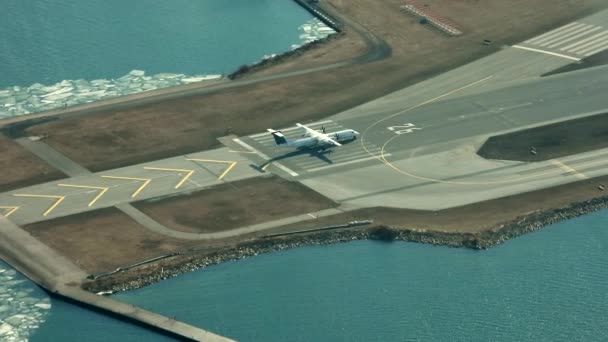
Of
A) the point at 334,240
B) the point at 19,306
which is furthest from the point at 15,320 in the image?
the point at 334,240

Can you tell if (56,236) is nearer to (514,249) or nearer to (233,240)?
(233,240)

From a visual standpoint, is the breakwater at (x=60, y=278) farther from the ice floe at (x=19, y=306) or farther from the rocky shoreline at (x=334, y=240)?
the rocky shoreline at (x=334, y=240)

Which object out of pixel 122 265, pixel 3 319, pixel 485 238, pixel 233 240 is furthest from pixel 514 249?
pixel 3 319

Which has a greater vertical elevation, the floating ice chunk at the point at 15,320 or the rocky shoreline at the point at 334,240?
the floating ice chunk at the point at 15,320

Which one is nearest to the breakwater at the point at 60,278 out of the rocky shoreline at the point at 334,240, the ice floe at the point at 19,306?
the ice floe at the point at 19,306

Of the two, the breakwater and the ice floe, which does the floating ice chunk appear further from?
the breakwater

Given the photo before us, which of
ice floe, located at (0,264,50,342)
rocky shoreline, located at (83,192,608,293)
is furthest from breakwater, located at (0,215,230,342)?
rocky shoreline, located at (83,192,608,293)

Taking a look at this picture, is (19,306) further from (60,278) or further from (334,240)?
(334,240)

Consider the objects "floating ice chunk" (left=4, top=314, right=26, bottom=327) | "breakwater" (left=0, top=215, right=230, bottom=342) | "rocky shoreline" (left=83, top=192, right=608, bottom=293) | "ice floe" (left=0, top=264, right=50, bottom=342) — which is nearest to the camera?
"ice floe" (left=0, top=264, right=50, bottom=342)
